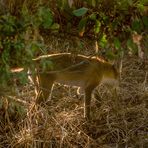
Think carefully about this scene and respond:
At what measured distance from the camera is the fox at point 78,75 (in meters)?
4.76

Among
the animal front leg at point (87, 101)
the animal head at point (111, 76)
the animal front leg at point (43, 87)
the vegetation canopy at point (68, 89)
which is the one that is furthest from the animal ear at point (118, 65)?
the animal front leg at point (43, 87)

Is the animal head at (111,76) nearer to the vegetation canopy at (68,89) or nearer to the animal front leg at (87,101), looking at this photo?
the vegetation canopy at (68,89)

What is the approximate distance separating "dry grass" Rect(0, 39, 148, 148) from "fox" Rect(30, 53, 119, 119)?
141 mm

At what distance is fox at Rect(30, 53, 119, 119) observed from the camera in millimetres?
4758

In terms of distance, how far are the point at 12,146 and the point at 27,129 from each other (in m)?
0.21

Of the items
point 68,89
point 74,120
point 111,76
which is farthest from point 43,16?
point 68,89

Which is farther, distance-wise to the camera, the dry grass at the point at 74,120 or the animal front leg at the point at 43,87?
the animal front leg at the point at 43,87

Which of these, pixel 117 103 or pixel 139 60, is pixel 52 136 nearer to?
pixel 117 103

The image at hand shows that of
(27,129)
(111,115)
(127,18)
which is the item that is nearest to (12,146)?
(27,129)

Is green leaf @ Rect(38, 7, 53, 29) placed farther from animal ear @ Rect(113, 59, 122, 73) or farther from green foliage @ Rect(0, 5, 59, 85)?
animal ear @ Rect(113, 59, 122, 73)

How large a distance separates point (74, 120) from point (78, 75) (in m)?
0.52

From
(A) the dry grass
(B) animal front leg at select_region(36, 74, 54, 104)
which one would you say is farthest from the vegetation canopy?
(B) animal front leg at select_region(36, 74, 54, 104)

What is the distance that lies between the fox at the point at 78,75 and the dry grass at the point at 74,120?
14 centimetres

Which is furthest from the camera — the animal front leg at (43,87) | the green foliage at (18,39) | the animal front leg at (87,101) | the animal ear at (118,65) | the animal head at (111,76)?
the animal ear at (118,65)
